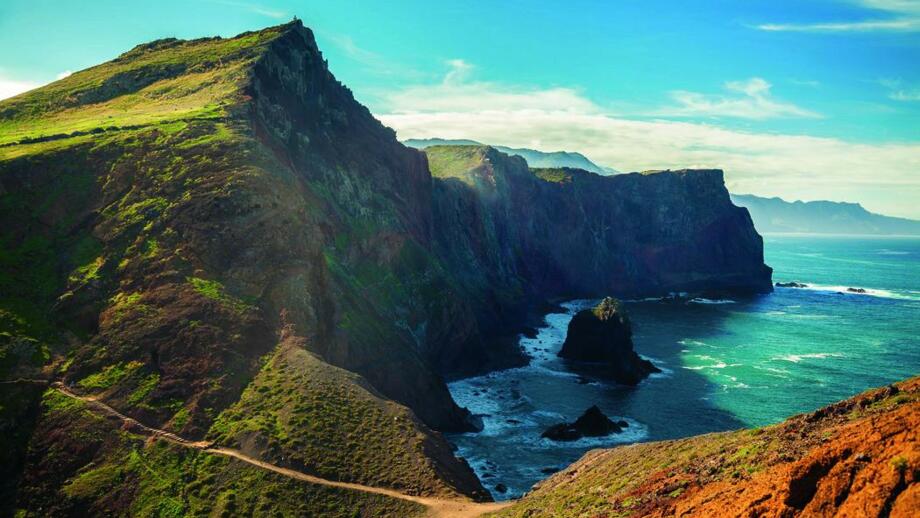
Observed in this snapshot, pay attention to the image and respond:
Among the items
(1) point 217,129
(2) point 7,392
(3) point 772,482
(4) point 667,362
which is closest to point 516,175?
(4) point 667,362

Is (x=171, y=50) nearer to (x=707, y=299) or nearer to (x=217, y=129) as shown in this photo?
(x=217, y=129)

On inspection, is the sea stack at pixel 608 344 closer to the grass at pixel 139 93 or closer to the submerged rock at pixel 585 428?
the submerged rock at pixel 585 428

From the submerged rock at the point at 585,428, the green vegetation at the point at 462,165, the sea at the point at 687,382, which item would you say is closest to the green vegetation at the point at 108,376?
the sea at the point at 687,382

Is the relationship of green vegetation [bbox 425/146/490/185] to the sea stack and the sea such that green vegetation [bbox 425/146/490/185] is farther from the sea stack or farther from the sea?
the sea stack

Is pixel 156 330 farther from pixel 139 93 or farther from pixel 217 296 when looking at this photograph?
pixel 139 93

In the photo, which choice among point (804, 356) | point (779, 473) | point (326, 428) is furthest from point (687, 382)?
point (779, 473)
